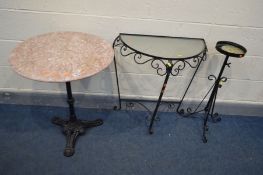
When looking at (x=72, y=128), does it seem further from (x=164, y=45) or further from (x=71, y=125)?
(x=164, y=45)

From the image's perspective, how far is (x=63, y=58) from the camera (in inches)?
60.0

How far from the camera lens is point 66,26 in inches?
73.6

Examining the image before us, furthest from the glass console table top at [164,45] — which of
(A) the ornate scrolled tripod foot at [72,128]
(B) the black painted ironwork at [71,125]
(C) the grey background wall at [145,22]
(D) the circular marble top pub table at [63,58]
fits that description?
(A) the ornate scrolled tripod foot at [72,128]

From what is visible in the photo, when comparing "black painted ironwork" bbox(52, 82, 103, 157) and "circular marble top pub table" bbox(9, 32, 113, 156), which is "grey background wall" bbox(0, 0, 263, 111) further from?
"black painted ironwork" bbox(52, 82, 103, 157)

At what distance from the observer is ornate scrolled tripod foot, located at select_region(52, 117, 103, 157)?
6.08 ft

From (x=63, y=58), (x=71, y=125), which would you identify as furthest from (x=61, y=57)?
(x=71, y=125)

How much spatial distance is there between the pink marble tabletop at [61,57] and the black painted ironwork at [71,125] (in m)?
0.30

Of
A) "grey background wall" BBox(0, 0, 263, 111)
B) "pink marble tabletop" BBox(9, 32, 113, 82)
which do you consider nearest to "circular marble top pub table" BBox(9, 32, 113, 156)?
"pink marble tabletop" BBox(9, 32, 113, 82)

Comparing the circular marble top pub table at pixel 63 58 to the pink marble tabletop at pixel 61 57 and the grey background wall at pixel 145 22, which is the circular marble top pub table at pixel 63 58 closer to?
the pink marble tabletop at pixel 61 57

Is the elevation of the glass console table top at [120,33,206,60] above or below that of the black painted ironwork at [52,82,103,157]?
above

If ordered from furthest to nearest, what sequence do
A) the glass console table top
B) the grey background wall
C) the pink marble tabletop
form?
the grey background wall, the glass console table top, the pink marble tabletop

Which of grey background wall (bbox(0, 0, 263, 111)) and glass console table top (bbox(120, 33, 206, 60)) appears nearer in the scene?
glass console table top (bbox(120, 33, 206, 60))

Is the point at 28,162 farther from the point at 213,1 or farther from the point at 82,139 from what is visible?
the point at 213,1

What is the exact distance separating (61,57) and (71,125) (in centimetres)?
68
